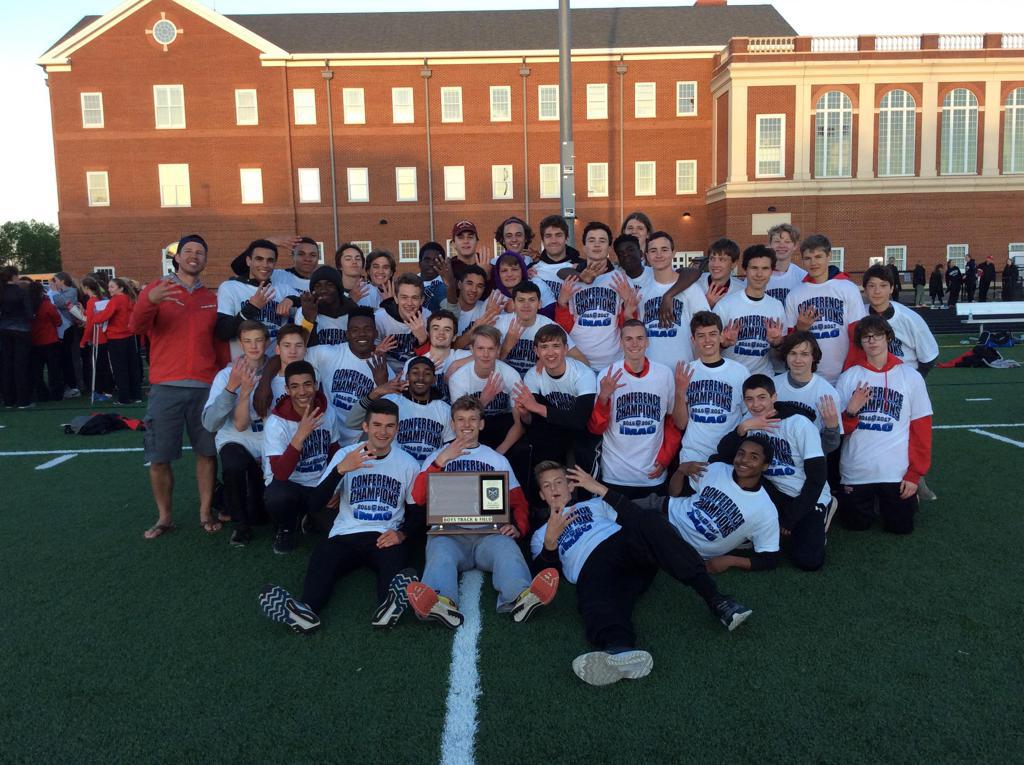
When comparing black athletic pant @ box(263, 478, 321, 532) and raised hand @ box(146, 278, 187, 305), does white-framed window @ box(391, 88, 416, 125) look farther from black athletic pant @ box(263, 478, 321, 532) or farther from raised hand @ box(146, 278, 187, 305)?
A: black athletic pant @ box(263, 478, 321, 532)

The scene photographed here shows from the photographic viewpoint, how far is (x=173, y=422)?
5.42 meters

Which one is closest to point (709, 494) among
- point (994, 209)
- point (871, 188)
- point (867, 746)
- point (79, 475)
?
point (867, 746)

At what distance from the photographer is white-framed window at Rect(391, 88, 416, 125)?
34.1 meters

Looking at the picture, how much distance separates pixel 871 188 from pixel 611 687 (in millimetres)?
34737

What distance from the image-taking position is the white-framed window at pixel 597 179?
34594 mm

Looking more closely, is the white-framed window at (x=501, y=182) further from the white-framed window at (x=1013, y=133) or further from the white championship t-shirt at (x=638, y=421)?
the white championship t-shirt at (x=638, y=421)

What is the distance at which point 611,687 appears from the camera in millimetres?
3332

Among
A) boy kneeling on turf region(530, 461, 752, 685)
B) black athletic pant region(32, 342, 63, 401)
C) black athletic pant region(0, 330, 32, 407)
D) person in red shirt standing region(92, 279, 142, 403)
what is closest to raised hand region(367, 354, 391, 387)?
boy kneeling on turf region(530, 461, 752, 685)

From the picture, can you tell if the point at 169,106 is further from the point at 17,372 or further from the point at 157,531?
the point at 157,531

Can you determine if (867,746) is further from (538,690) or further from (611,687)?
(538,690)

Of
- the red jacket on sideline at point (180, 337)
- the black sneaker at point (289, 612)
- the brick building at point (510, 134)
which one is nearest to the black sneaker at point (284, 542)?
the black sneaker at point (289, 612)

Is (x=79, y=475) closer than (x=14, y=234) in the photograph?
Yes

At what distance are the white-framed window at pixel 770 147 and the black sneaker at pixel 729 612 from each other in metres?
32.0

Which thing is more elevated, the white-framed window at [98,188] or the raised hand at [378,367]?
the white-framed window at [98,188]
